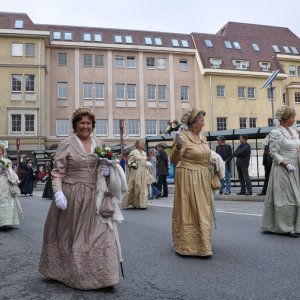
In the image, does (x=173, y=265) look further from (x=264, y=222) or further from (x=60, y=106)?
(x=60, y=106)

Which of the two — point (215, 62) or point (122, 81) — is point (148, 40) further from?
point (215, 62)

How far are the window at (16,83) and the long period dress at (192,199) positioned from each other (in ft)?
129

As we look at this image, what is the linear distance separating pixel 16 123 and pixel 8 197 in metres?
35.0

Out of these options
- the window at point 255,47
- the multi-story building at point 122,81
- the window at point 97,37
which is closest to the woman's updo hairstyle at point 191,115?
the multi-story building at point 122,81

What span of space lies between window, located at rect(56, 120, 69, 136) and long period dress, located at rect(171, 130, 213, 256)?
40.1 metres

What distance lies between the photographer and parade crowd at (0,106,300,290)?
4016 millimetres

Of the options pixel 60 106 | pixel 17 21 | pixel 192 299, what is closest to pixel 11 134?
pixel 60 106

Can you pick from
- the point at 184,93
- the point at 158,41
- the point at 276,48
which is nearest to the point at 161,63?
the point at 158,41

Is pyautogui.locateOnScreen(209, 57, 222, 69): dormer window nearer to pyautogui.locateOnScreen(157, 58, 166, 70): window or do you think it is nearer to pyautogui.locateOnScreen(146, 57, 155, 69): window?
pyautogui.locateOnScreen(157, 58, 166, 70): window

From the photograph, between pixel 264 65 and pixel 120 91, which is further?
pixel 264 65

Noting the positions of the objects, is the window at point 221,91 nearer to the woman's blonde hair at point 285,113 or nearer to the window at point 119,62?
the window at point 119,62

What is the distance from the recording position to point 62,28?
48.4m

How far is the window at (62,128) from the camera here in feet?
146

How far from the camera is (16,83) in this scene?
1667 inches
